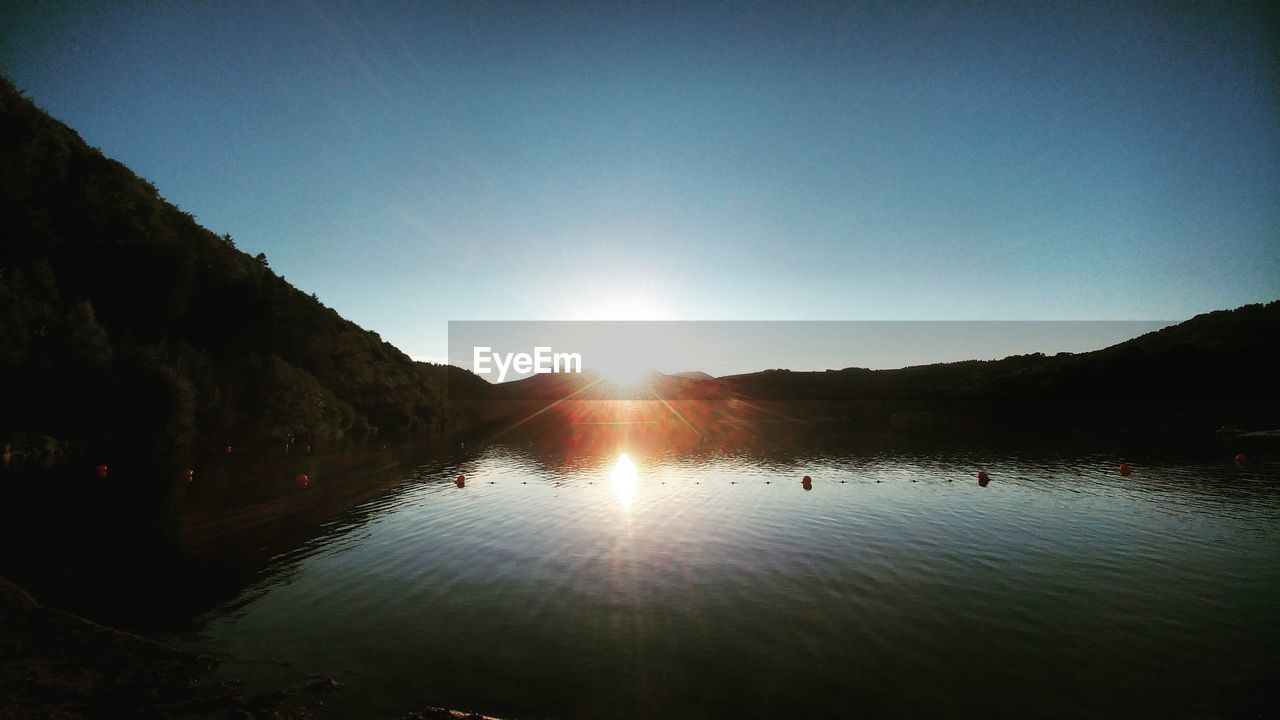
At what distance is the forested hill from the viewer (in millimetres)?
57594

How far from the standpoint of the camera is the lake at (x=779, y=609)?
483 inches

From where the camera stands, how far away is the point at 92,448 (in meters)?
58.9

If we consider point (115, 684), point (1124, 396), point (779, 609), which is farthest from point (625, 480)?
point (1124, 396)

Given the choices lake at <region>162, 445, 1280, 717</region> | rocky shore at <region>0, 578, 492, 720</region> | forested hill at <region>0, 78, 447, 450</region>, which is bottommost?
lake at <region>162, 445, 1280, 717</region>

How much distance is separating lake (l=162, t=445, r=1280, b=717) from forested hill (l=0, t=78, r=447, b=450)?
48.0 m

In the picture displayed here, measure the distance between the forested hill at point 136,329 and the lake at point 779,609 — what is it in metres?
48.0

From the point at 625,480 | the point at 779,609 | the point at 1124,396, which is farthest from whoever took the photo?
the point at 1124,396

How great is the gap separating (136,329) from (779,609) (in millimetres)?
101215

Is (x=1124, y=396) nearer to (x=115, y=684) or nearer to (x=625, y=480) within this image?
(x=625, y=480)

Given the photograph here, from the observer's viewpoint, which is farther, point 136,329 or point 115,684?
point 136,329

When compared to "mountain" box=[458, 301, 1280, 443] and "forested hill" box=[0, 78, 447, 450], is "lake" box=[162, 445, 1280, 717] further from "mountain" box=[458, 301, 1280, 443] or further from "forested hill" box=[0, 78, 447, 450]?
"mountain" box=[458, 301, 1280, 443]

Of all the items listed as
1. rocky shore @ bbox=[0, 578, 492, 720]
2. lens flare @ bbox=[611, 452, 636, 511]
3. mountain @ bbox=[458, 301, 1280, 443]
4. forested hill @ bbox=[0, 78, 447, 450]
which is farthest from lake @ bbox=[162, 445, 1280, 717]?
mountain @ bbox=[458, 301, 1280, 443]

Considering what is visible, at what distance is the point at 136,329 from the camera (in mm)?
78812

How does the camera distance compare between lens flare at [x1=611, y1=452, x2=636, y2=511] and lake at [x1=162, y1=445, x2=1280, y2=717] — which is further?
lens flare at [x1=611, y1=452, x2=636, y2=511]
